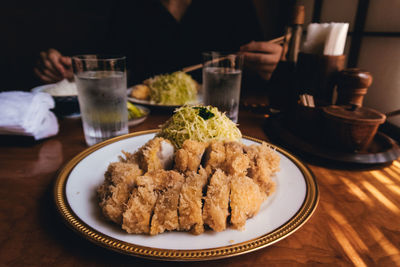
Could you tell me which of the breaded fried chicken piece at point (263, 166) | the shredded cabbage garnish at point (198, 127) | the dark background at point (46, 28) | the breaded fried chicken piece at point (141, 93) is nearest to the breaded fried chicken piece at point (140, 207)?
the breaded fried chicken piece at point (263, 166)

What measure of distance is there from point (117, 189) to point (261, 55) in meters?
2.64

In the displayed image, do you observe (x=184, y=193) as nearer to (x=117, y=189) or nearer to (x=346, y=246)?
(x=117, y=189)

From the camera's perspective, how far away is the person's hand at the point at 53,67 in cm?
320

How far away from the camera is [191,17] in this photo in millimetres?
4430

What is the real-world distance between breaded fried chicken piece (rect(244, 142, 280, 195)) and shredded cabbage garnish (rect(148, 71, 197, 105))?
1.45 metres

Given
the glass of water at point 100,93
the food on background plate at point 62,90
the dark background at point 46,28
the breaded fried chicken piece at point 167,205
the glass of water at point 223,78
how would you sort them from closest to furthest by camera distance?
the breaded fried chicken piece at point 167,205
the glass of water at point 100,93
the glass of water at point 223,78
the food on background plate at point 62,90
the dark background at point 46,28

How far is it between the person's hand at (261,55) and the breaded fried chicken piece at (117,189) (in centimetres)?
243

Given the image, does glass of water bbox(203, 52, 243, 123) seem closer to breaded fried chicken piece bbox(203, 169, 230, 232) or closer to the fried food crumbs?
the fried food crumbs

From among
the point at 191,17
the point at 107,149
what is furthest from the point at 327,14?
the point at 107,149

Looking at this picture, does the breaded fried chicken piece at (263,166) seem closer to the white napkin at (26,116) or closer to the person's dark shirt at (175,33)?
the white napkin at (26,116)

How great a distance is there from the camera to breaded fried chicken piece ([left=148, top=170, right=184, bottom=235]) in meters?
0.90

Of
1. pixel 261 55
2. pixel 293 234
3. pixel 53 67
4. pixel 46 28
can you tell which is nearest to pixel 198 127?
pixel 293 234

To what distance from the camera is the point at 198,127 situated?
1.59 metres

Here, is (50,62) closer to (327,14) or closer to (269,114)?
(269,114)
